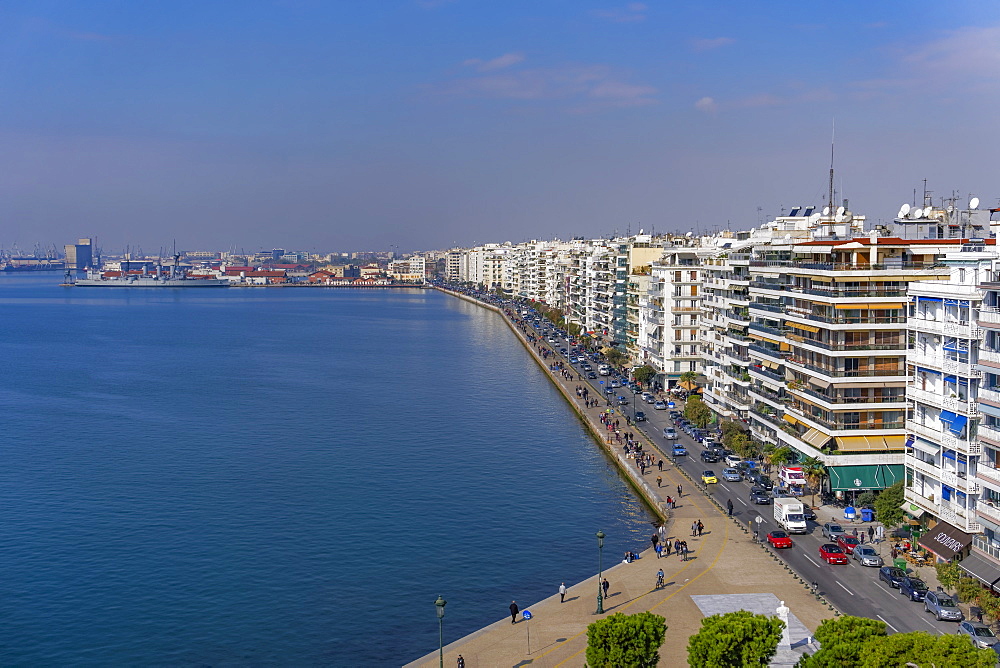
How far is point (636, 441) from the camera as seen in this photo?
153ft

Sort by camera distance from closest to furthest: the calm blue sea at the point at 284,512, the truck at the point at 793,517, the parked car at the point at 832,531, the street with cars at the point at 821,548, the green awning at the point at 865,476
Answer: the street with cars at the point at 821,548 → the calm blue sea at the point at 284,512 → the parked car at the point at 832,531 → the truck at the point at 793,517 → the green awning at the point at 865,476

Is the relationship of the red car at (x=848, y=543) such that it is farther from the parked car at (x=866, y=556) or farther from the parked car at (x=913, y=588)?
the parked car at (x=913, y=588)

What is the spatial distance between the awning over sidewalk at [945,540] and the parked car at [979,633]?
352 centimetres

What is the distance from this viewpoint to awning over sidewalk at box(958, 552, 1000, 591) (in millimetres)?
22798

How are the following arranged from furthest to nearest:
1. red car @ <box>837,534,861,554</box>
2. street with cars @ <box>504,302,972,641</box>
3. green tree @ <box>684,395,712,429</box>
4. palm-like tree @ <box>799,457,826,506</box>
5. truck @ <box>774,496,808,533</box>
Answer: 1. green tree @ <box>684,395,712,429</box>
2. palm-like tree @ <box>799,457,826,506</box>
3. truck @ <box>774,496,808,533</box>
4. red car @ <box>837,534,861,554</box>
5. street with cars @ <box>504,302,972,641</box>

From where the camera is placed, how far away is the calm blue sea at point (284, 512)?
26.3 metres

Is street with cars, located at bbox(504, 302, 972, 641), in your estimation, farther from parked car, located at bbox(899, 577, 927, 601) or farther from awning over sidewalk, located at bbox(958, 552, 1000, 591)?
awning over sidewalk, located at bbox(958, 552, 1000, 591)

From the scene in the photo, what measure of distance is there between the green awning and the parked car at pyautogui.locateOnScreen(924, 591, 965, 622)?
9.33m

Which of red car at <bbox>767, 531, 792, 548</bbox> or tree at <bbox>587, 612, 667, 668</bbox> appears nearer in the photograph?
tree at <bbox>587, 612, 667, 668</bbox>

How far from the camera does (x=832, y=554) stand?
2750 cm

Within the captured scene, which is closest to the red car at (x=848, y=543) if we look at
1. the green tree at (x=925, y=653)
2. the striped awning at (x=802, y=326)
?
the striped awning at (x=802, y=326)

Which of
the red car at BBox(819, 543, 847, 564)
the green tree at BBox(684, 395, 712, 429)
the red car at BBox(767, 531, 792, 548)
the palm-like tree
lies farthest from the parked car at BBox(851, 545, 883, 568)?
the green tree at BBox(684, 395, 712, 429)

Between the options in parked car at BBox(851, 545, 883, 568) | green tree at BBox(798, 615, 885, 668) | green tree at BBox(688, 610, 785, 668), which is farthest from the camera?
parked car at BBox(851, 545, 883, 568)

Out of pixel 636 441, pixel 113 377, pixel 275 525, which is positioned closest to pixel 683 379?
pixel 636 441
